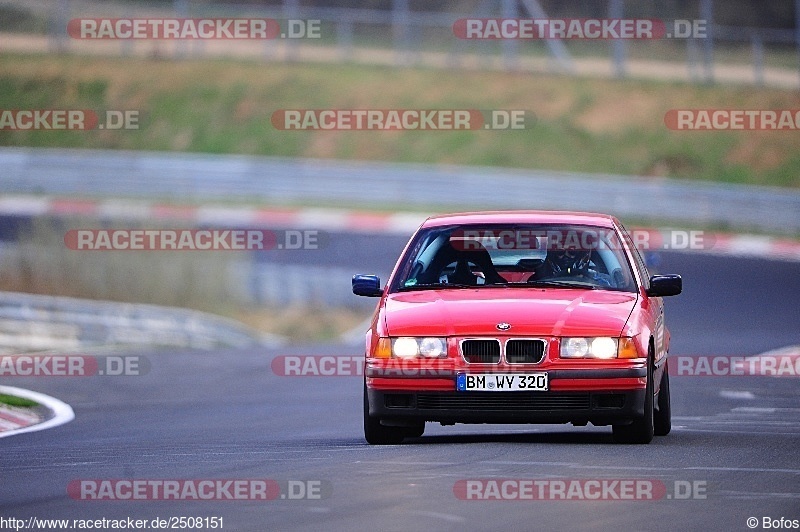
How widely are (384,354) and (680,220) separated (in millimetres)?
29766

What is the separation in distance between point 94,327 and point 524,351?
19.0 meters

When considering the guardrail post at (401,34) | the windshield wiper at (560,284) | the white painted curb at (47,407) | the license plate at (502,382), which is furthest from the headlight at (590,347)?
the guardrail post at (401,34)

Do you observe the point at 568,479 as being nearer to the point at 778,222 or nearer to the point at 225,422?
the point at 225,422

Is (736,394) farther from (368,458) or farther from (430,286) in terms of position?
(368,458)

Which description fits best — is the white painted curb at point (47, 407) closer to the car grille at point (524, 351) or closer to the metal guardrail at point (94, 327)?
the car grille at point (524, 351)

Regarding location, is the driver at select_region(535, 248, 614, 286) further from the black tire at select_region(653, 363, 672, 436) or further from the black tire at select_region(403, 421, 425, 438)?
the black tire at select_region(403, 421, 425, 438)

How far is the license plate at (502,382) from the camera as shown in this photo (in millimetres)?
10898

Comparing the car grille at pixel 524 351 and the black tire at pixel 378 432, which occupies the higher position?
the car grille at pixel 524 351

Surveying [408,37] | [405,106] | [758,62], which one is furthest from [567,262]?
[408,37]

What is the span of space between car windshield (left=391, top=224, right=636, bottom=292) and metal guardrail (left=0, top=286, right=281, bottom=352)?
17192 mm

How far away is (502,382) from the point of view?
10922 mm

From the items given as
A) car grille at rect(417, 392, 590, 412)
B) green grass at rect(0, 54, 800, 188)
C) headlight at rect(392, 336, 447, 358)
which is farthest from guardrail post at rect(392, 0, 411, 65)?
car grille at rect(417, 392, 590, 412)

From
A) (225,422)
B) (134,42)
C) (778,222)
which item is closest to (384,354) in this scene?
(225,422)

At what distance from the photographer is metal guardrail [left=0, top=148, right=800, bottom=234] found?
41219 millimetres
